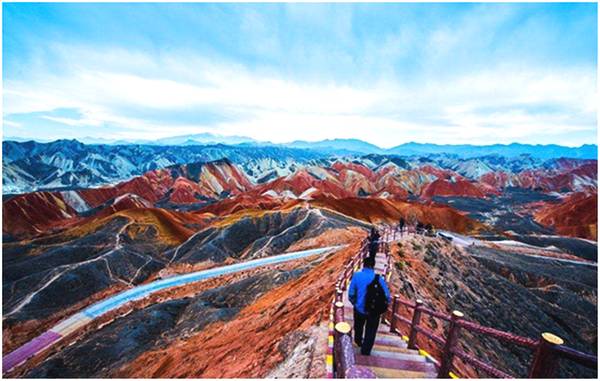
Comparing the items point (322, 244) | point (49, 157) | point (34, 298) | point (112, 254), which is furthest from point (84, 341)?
point (49, 157)

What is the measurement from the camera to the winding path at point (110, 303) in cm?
2572

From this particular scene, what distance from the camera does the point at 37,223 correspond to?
77.7 meters

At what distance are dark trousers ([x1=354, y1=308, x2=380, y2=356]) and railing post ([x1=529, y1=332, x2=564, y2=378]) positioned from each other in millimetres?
2632

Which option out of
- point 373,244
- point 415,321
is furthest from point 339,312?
point 373,244

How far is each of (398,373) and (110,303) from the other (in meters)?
35.7

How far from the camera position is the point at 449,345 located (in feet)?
20.3

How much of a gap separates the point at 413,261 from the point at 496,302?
6.66 meters

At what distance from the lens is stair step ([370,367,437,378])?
21.4ft

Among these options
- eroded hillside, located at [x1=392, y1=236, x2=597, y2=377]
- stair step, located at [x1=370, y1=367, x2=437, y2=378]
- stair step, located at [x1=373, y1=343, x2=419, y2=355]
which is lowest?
eroded hillside, located at [x1=392, y1=236, x2=597, y2=377]

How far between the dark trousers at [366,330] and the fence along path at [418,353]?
0.24 metres

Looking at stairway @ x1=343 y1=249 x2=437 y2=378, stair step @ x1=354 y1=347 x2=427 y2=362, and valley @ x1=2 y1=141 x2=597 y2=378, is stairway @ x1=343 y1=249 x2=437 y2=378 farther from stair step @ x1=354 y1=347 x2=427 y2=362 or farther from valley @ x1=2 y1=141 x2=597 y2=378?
valley @ x1=2 y1=141 x2=597 y2=378

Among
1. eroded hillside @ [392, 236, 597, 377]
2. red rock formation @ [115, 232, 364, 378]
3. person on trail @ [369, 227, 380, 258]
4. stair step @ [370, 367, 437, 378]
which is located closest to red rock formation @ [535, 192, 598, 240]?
eroded hillside @ [392, 236, 597, 377]

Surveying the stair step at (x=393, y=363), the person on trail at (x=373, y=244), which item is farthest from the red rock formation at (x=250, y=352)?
the person on trail at (x=373, y=244)

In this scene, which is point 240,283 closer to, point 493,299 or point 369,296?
point 493,299
